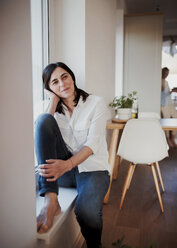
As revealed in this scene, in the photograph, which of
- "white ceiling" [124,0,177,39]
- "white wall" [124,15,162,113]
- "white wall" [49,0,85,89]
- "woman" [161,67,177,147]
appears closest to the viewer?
"white wall" [49,0,85,89]

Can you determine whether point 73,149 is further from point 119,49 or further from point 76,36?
point 119,49

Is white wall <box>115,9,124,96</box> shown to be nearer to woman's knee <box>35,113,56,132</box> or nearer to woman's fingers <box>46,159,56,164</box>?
woman's knee <box>35,113,56,132</box>

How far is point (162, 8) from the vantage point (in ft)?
15.2

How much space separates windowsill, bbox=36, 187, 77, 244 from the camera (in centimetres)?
107

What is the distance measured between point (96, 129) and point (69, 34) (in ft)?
2.59

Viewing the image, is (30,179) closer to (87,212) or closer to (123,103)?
(87,212)

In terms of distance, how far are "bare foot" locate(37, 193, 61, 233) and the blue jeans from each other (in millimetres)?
46

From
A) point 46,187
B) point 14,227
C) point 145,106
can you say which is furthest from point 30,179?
point 145,106

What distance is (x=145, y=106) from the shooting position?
4.27 meters

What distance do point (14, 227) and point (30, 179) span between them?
0.18m

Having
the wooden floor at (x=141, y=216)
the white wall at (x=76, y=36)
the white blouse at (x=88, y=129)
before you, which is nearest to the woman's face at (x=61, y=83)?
the white blouse at (x=88, y=129)

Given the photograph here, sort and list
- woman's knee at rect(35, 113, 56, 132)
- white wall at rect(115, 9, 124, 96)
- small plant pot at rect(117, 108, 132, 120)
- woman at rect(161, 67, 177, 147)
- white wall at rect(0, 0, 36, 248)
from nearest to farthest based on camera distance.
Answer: white wall at rect(0, 0, 36, 248) → woman's knee at rect(35, 113, 56, 132) → small plant pot at rect(117, 108, 132, 120) → white wall at rect(115, 9, 124, 96) → woman at rect(161, 67, 177, 147)

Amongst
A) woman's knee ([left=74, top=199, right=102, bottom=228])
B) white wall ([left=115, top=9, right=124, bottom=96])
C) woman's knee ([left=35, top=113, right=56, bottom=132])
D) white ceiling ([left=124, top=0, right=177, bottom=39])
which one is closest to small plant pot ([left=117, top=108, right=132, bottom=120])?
woman's knee ([left=35, top=113, right=56, bottom=132])

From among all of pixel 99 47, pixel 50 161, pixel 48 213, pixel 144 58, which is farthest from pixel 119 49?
pixel 48 213
